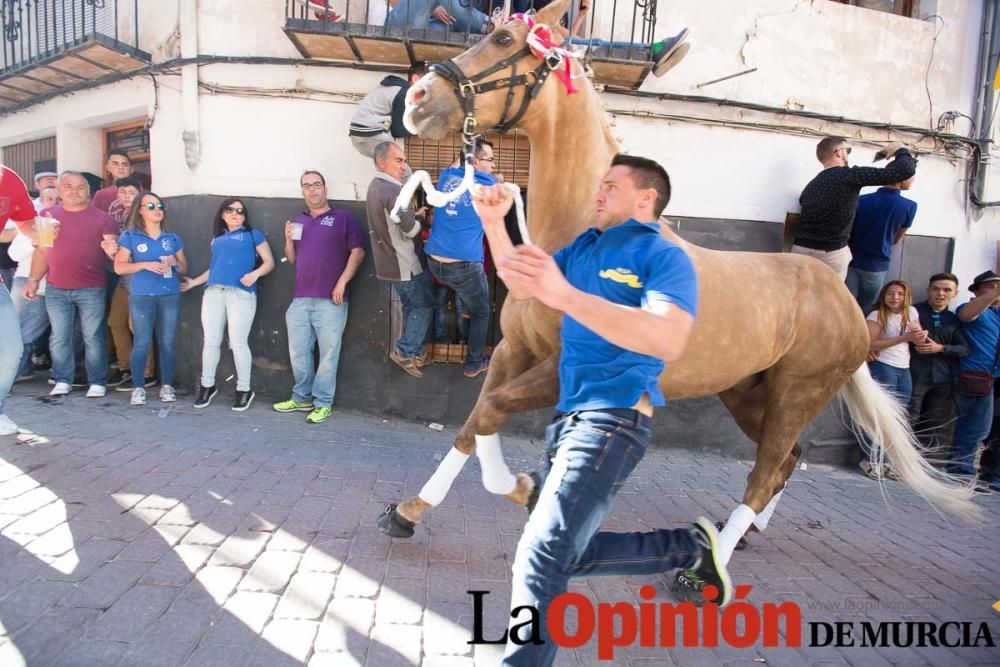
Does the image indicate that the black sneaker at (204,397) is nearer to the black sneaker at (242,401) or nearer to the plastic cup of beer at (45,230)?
the black sneaker at (242,401)

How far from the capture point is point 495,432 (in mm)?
2854

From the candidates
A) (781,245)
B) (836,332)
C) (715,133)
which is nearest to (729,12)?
(715,133)

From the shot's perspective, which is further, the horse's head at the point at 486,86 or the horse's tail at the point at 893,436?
the horse's tail at the point at 893,436

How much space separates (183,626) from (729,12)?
7.02m

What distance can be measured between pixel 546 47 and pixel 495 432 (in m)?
1.89

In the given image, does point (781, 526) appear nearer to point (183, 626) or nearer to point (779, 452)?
point (779, 452)

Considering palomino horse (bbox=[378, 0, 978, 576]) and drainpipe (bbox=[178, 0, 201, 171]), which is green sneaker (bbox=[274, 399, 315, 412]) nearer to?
drainpipe (bbox=[178, 0, 201, 171])

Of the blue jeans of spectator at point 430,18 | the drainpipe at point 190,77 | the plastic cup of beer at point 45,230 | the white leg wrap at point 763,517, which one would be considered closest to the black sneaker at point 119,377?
the drainpipe at point 190,77

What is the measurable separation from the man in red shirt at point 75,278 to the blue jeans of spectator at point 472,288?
358cm

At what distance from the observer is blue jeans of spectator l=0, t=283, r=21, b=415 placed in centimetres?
397

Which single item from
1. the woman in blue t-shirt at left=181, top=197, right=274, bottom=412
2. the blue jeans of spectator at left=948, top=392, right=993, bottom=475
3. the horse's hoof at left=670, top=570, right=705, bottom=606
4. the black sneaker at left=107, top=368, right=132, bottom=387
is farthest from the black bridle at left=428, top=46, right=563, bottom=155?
the blue jeans of spectator at left=948, top=392, right=993, bottom=475

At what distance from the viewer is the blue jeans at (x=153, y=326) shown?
5.73 metres

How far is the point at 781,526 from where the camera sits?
13.8ft

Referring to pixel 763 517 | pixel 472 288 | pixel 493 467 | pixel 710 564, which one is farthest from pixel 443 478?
pixel 472 288
